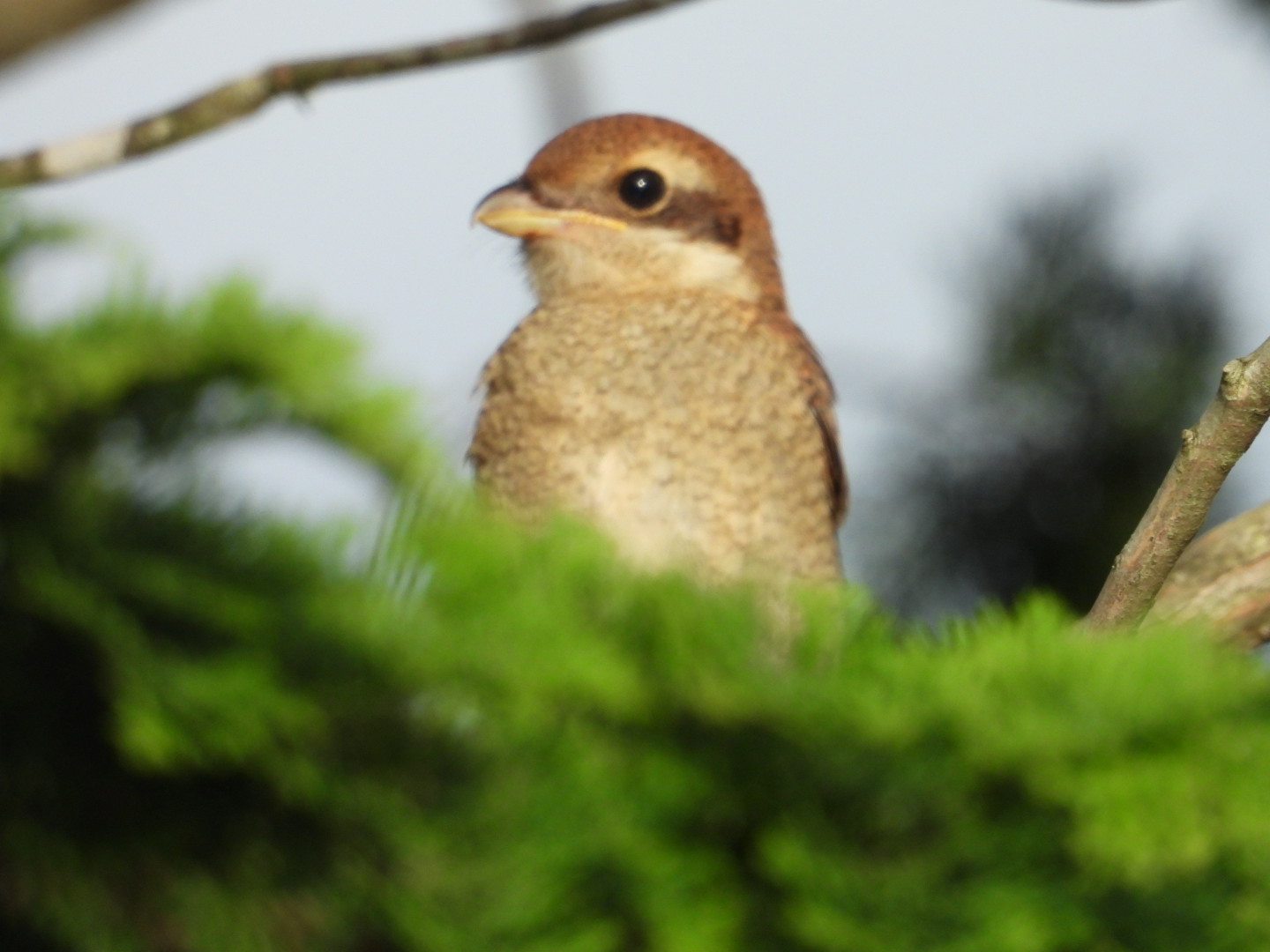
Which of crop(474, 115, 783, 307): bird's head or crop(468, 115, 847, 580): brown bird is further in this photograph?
crop(474, 115, 783, 307): bird's head

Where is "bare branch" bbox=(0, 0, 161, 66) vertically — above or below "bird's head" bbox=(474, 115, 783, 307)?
above

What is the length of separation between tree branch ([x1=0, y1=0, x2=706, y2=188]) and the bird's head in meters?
0.57

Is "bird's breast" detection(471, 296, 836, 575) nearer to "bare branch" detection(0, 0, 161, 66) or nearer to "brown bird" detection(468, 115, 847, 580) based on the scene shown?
"brown bird" detection(468, 115, 847, 580)

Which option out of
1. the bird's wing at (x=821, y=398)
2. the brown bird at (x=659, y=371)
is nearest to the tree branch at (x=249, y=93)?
the brown bird at (x=659, y=371)

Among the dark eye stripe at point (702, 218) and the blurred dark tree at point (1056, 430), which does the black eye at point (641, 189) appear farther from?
the blurred dark tree at point (1056, 430)

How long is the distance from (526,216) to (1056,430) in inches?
89.8

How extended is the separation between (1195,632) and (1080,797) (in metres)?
0.22

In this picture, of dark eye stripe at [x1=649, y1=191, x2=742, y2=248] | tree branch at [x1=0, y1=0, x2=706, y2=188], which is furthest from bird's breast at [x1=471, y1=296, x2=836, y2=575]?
tree branch at [x1=0, y1=0, x2=706, y2=188]

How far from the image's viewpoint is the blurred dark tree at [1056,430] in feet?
16.1

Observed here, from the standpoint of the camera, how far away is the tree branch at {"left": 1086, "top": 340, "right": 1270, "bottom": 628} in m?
2.58

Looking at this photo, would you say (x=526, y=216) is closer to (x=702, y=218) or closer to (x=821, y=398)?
(x=702, y=218)

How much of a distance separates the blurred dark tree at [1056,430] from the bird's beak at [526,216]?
6.23 ft

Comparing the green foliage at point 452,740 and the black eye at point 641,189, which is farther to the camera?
the black eye at point 641,189

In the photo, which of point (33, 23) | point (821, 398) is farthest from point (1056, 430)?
point (33, 23)
